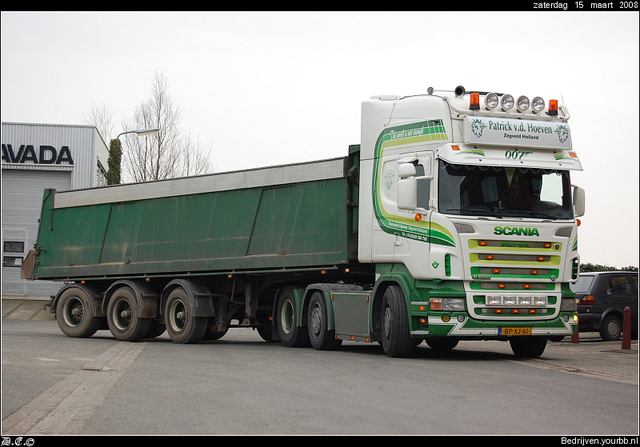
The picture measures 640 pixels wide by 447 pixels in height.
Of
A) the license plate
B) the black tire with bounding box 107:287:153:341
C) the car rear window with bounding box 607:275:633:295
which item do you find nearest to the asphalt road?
the license plate

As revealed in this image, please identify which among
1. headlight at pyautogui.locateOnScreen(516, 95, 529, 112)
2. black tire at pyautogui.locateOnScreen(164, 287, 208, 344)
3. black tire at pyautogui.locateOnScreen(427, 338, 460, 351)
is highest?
headlight at pyautogui.locateOnScreen(516, 95, 529, 112)

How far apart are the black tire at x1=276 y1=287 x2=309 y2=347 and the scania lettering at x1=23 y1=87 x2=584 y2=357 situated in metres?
0.04

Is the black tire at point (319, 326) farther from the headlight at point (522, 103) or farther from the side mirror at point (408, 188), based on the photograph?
the headlight at point (522, 103)

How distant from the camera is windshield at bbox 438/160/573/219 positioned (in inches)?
487

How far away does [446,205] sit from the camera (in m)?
12.3

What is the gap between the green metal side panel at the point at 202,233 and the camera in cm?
1482

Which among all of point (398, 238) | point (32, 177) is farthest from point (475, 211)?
point (32, 177)

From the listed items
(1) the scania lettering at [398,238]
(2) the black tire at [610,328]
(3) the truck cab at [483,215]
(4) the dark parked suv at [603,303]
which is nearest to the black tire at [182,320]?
(1) the scania lettering at [398,238]

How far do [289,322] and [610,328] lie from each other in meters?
8.46

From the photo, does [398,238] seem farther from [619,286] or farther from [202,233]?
[619,286]

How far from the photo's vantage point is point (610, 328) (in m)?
20.1

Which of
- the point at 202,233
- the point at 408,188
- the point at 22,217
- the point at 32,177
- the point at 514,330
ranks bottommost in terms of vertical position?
the point at 514,330

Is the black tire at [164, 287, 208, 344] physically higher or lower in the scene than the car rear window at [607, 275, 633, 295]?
lower

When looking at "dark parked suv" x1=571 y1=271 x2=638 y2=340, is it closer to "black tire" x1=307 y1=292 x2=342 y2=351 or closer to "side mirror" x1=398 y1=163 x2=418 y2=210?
"black tire" x1=307 y1=292 x2=342 y2=351
